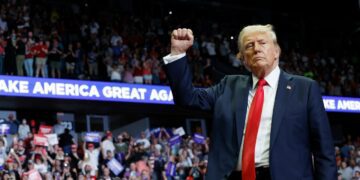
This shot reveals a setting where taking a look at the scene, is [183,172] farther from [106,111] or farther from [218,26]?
[218,26]

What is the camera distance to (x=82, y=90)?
64.3 ft

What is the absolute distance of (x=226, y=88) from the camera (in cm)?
360

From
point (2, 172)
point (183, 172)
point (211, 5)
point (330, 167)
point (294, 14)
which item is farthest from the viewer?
point (294, 14)

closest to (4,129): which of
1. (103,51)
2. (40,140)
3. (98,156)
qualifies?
(40,140)

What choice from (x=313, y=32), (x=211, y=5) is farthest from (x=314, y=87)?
(x=313, y=32)

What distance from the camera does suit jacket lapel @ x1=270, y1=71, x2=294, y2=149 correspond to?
3.30 metres

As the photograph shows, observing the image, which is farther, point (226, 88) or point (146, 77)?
point (146, 77)

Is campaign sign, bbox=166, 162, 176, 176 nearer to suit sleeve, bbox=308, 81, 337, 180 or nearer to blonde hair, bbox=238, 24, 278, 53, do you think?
blonde hair, bbox=238, 24, 278, 53

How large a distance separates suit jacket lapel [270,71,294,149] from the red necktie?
3.1 inches

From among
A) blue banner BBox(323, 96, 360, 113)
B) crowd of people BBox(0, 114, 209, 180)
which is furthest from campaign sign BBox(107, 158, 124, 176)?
blue banner BBox(323, 96, 360, 113)

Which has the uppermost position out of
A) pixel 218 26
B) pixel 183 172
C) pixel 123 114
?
pixel 218 26

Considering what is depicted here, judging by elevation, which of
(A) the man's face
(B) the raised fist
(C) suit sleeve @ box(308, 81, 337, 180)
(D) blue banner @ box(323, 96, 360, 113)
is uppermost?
(D) blue banner @ box(323, 96, 360, 113)

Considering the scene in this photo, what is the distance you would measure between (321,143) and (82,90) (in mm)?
16678

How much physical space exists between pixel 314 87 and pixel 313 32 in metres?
32.7
